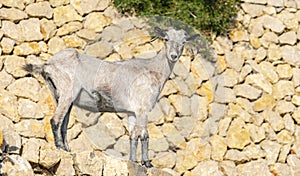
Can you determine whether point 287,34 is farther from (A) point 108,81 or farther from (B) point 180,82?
(A) point 108,81

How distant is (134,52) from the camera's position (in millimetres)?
8406

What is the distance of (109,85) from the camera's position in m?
5.86

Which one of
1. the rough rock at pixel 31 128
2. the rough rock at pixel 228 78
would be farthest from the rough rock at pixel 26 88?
the rough rock at pixel 228 78

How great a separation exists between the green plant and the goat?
2551 millimetres

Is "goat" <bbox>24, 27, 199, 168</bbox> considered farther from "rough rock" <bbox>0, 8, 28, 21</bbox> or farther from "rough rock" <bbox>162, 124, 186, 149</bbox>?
"rough rock" <bbox>0, 8, 28, 21</bbox>

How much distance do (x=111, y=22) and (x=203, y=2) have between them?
38.5 inches

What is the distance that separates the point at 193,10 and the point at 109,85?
9.72ft

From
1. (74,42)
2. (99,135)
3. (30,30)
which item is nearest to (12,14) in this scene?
(30,30)

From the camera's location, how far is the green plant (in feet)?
28.0

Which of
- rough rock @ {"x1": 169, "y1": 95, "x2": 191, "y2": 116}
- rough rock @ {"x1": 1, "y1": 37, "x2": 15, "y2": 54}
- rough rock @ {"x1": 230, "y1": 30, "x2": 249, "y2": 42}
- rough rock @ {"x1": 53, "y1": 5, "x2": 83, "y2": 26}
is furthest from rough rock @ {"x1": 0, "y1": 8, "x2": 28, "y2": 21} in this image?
rough rock @ {"x1": 230, "y1": 30, "x2": 249, "y2": 42}

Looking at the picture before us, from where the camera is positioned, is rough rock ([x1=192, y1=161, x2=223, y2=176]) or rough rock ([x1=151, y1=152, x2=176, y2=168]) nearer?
→ rough rock ([x1=151, y1=152, x2=176, y2=168])

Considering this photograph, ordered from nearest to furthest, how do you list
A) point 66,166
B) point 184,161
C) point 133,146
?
point 66,166
point 133,146
point 184,161

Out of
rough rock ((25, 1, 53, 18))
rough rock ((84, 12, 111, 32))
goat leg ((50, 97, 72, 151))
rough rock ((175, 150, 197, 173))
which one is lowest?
rough rock ((175, 150, 197, 173))

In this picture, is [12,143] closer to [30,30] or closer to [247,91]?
[30,30]
